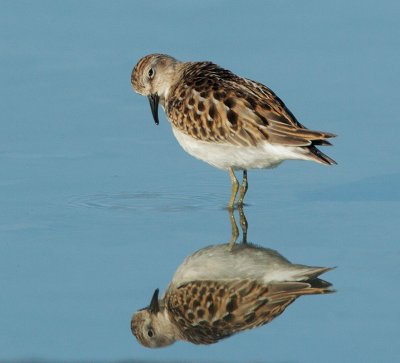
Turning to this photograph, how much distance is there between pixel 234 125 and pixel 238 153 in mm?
301

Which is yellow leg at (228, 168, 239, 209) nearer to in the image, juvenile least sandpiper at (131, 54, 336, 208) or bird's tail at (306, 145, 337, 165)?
juvenile least sandpiper at (131, 54, 336, 208)

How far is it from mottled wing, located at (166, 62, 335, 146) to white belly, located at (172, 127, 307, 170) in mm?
67

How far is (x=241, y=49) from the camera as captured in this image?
1559 centimetres

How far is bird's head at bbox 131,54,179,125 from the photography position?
13.7 meters

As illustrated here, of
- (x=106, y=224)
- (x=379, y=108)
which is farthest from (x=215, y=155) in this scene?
(x=379, y=108)

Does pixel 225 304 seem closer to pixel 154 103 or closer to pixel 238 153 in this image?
pixel 238 153

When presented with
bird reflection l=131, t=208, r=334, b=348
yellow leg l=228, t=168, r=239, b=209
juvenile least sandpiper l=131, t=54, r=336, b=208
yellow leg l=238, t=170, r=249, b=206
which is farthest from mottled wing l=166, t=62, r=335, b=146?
bird reflection l=131, t=208, r=334, b=348

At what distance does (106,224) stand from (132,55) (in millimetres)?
4308

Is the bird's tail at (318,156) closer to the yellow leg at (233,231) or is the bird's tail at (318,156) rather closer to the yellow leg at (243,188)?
the yellow leg at (233,231)

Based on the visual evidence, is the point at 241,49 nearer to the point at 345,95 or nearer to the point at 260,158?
the point at 345,95

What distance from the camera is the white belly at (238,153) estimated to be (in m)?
11.9

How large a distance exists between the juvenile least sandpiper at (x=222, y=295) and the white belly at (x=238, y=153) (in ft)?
4.30

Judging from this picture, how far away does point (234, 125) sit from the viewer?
479 inches

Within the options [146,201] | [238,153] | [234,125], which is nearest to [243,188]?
[238,153]
